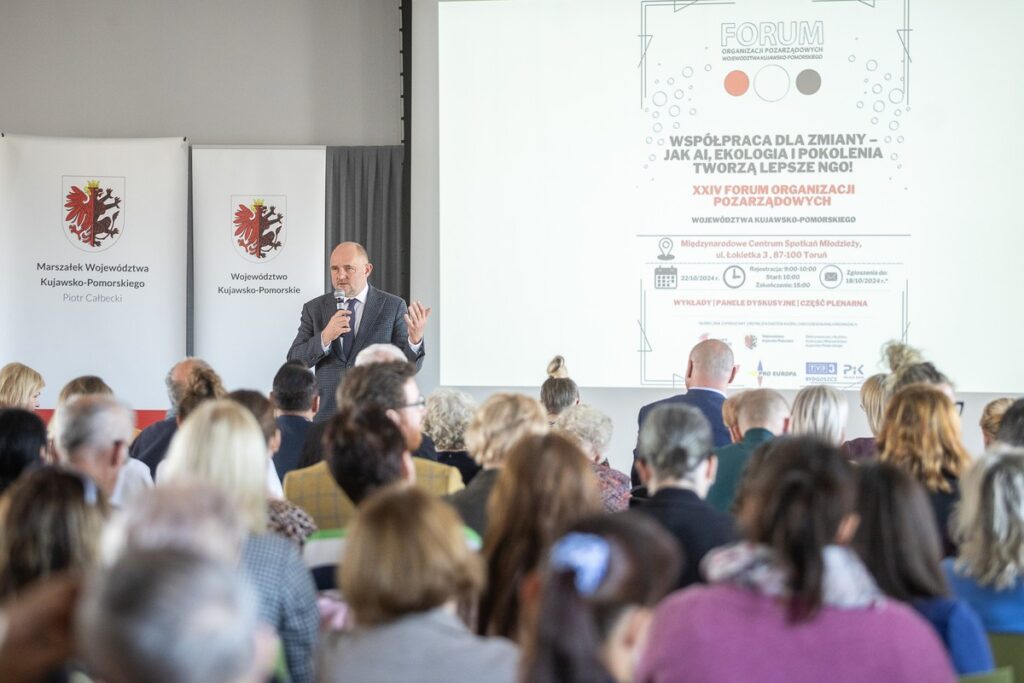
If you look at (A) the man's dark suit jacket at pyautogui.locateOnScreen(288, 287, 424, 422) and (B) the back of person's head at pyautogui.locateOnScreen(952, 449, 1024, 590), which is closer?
(B) the back of person's head at pyautogui.locateOnScreen(952, 449, 1024, 590)

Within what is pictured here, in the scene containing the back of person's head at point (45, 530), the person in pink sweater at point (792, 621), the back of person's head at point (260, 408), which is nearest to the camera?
the person in pink sweater at point (792, 621)

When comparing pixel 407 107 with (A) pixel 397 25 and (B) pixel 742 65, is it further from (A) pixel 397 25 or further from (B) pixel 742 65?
(B) pixel 742 65

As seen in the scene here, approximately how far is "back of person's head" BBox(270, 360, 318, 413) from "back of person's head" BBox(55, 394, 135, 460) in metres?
1.13

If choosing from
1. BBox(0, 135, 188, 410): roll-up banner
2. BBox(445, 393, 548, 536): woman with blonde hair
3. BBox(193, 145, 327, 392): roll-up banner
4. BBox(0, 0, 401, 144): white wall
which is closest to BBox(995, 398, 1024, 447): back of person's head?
BBox(445, 393, 548, 536): woman with blonde hair

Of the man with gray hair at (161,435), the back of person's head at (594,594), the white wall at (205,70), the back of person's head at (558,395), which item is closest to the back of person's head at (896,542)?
the back of person's head at (594,594)

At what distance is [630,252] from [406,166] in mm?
1546

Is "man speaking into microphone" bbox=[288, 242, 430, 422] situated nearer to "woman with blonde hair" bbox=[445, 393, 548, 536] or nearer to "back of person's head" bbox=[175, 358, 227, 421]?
"back of person's head" bbox=[175, 358, 227, 421]

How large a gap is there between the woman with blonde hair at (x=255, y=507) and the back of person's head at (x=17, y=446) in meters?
0.73

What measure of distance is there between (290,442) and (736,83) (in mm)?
4042

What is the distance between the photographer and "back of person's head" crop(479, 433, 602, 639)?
86.9 inches

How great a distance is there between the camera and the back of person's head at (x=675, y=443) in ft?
9.23

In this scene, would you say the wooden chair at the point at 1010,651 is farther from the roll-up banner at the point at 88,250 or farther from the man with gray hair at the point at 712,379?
the roll-up banner at the point at 88,250

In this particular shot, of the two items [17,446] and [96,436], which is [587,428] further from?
[17,446]

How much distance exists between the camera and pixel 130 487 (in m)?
3.41
